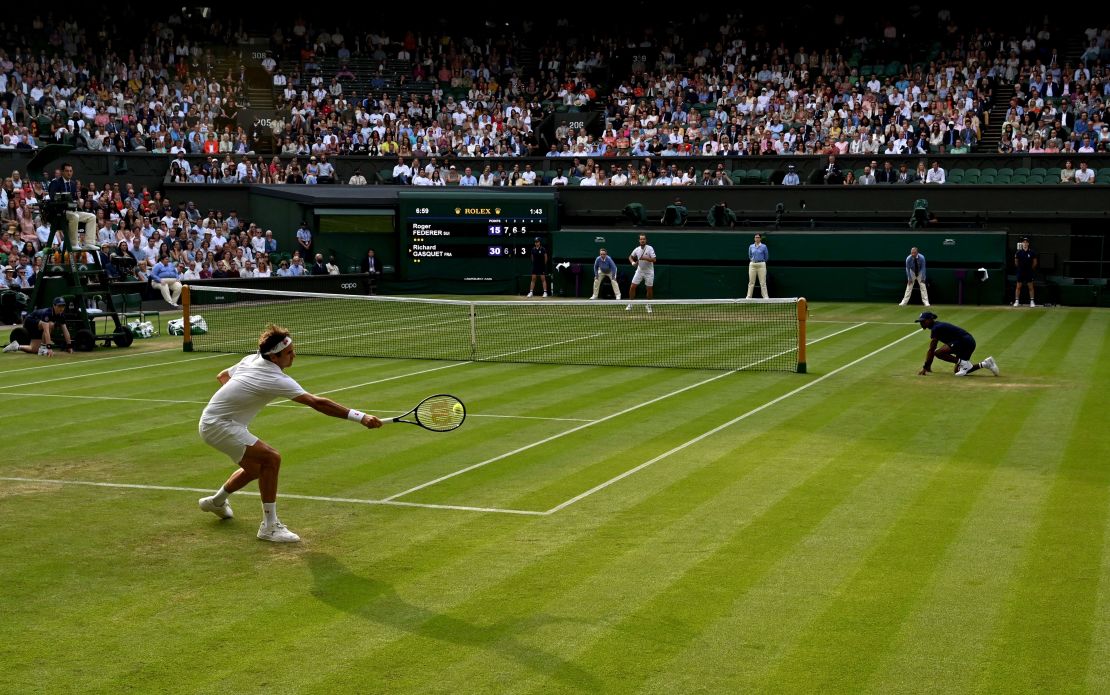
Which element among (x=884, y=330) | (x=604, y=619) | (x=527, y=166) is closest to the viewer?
(x=604, y=619)

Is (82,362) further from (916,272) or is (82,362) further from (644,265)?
(916,272)

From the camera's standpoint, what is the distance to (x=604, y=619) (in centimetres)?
862

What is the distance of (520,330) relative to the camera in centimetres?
3041

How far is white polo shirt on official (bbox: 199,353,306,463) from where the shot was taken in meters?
10.6

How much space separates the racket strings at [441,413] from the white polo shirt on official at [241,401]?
1.13 meters

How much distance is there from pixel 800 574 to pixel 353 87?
149 feet

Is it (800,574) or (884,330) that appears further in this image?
(884,330)

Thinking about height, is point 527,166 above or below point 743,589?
above

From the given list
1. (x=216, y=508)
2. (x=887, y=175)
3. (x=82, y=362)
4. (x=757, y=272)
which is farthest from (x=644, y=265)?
(x=216, y=508)

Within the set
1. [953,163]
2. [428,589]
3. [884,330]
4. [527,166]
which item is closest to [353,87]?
[527,166]

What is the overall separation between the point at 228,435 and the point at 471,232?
108 feet

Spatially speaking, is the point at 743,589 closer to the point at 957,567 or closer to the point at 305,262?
the point at 957,567

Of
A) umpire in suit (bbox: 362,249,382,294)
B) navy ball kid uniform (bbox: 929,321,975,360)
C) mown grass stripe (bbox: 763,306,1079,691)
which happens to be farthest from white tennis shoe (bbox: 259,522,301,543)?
umpire in suit (bbox: 362,249,382,294)

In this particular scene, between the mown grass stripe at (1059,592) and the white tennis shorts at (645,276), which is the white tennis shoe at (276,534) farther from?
the white tennis shorts at (645,276)
